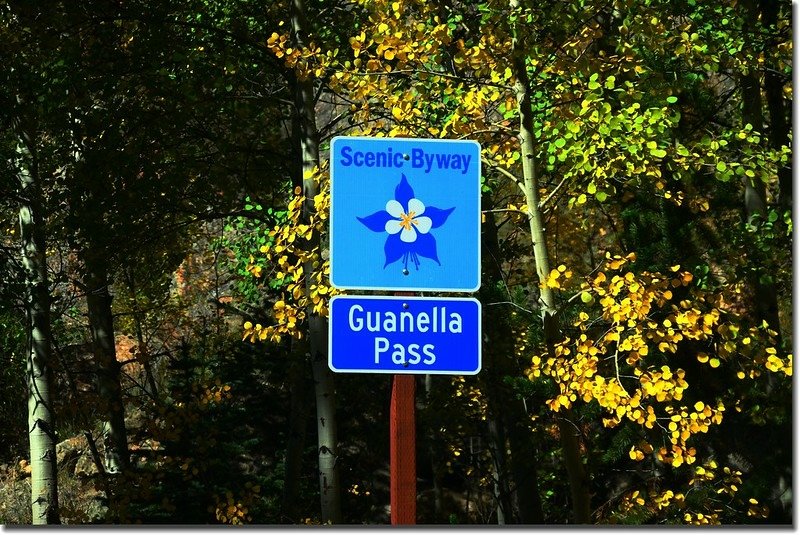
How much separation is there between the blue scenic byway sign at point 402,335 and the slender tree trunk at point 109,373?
8699 millimetres

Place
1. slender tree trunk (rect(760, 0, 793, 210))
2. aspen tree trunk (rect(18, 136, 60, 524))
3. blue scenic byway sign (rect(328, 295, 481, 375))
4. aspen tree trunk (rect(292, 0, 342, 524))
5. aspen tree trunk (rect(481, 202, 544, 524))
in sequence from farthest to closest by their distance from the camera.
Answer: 1. aspen tree trunk (rect(481, 202, 544, 524))
2. aspen tree trunk (rect(18, 136, 60, 524))
3. slender tree trunk (rect(760, 0, 793, 210))
4. aspen tree trunk (rect(292, 0, 342, 524))
5. blue scenic byway sign (rect(328, 295, 481, 375))

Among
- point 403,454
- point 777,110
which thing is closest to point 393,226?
point 403,454

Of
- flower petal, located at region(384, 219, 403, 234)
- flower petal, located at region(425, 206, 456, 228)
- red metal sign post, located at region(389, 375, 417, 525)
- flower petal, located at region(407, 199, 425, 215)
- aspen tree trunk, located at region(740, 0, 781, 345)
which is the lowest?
red metal sign post, located at region(389, 375, 417, 525)

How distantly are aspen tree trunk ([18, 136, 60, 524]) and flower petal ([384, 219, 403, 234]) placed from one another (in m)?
7.37

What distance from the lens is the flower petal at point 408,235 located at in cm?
341

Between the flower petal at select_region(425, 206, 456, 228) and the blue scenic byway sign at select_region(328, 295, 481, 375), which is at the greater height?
the flower petal at select_region(425, 206, 456, 228)

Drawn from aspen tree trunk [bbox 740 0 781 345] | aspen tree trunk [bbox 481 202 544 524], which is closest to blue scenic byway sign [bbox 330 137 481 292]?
aspen tree trunk [bbox 740 0 781 345]

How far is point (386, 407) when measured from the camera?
42.5 ft

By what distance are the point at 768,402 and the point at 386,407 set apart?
209 inches

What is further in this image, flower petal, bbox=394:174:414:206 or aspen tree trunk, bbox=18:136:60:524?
aspen tree trunk, bbox=18:136:60:524

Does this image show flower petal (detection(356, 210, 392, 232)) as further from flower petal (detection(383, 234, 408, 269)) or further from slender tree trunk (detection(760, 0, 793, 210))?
slender tree trunk (detection(760, 0, 793, 210))

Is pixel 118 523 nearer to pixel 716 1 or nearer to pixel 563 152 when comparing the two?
pixel 563 152

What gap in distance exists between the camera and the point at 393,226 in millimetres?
3424

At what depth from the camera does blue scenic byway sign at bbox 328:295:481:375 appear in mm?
3371
